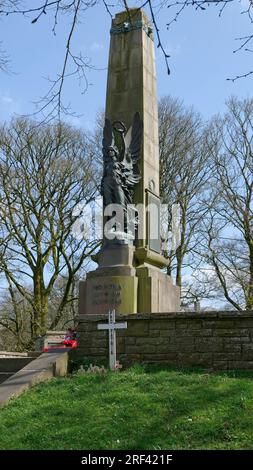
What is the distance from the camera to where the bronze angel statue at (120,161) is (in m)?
12.7

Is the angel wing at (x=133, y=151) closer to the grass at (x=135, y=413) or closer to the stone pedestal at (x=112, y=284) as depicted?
the stone pedestal at (x=112, y=284)

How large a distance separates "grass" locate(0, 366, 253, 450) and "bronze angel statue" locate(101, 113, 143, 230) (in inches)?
197

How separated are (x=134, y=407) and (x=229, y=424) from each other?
121 centimetres

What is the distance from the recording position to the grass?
5992mm

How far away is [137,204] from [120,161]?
0.96m

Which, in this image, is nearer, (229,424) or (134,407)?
(229,424)

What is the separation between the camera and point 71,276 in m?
23.9

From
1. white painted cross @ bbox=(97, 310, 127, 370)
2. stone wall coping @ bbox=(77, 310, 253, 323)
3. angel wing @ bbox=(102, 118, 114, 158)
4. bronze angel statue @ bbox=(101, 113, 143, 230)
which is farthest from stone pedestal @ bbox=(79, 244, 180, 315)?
white painted cross @ bbox=(97, 310, 127, 370)

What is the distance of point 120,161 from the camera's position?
13039 mm

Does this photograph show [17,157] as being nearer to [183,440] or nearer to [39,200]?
[39,200]

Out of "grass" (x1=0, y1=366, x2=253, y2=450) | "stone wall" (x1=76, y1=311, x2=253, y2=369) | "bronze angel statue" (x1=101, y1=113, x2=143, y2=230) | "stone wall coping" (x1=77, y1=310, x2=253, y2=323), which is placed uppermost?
"bronze angel statue" (x1=101, y1=113, x2=143, y2=230)

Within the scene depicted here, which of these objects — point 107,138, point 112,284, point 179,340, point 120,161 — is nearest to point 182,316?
point 179,340

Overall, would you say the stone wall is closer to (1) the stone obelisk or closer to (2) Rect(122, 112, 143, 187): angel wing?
(1) the stone obelisk
